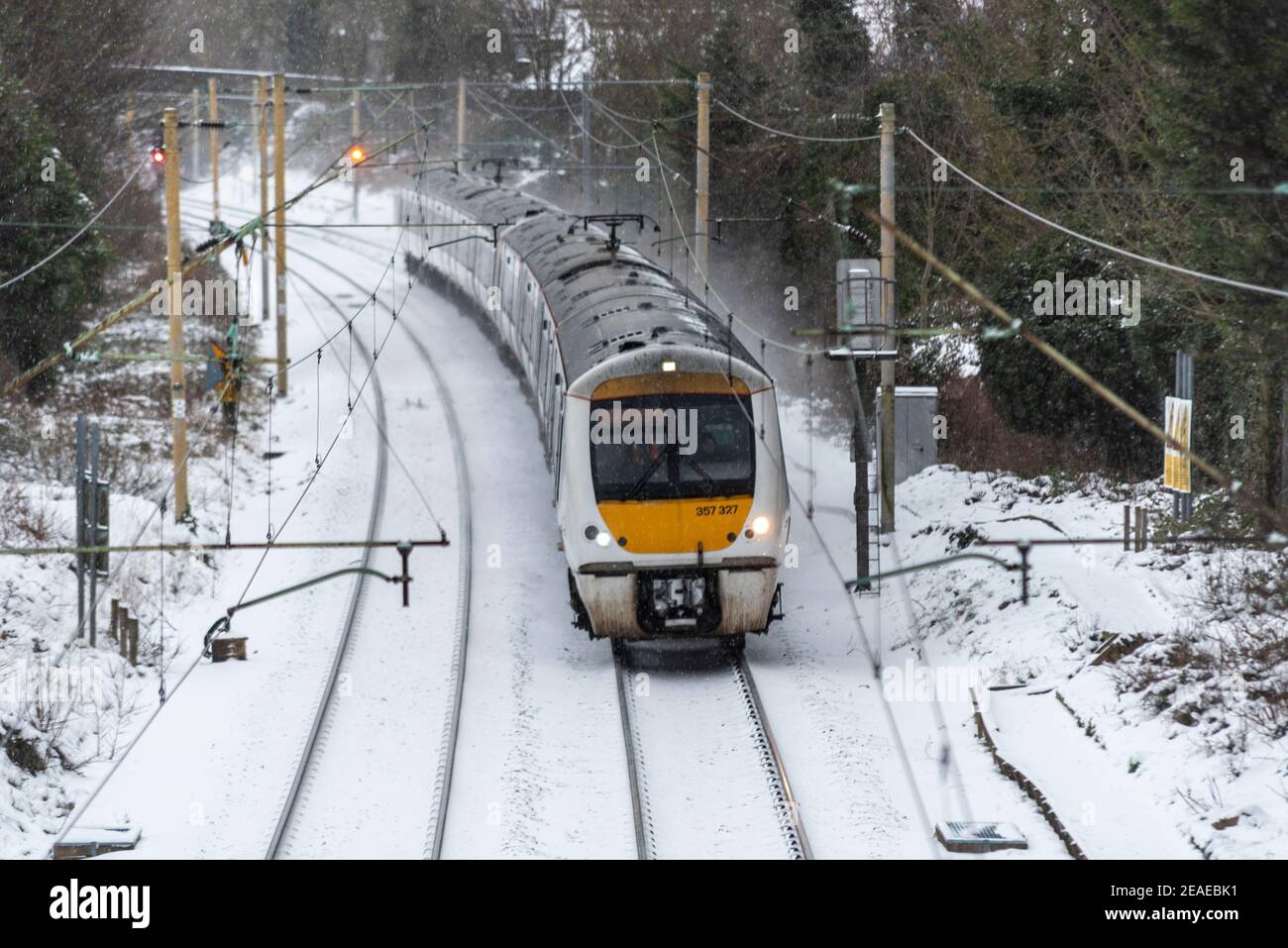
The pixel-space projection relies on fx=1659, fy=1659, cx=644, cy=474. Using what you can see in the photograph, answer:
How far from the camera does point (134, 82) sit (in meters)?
43.0

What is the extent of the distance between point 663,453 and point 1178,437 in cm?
502

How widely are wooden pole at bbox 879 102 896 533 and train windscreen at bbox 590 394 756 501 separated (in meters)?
2.72

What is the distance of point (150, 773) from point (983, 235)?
17481 millimetres

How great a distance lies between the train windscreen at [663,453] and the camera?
15648 millimetres

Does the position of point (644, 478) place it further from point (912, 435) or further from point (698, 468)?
point (912, 435)

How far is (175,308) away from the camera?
19.9 meters

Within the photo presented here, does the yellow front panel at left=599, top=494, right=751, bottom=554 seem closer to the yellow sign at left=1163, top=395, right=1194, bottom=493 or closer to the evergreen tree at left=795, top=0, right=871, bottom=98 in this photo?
the yellow sign at left=1163, top=395, right=1194, bottom=493

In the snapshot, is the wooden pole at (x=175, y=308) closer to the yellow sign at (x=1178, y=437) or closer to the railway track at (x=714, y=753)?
the railway track at (x=714, y=753)

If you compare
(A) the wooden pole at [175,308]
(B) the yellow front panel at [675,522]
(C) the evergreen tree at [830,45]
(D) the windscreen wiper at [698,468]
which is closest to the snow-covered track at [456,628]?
(B) the yellow front panel at [675,522]

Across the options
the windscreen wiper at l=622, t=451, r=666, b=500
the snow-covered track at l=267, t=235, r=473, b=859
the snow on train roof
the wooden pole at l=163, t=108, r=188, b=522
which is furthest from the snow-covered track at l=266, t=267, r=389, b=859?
the snow on train roof

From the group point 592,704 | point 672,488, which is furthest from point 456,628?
point 672,488

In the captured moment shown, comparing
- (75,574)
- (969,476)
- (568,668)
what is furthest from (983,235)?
(75,574)

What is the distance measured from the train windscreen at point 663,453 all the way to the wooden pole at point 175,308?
20.9 feet
